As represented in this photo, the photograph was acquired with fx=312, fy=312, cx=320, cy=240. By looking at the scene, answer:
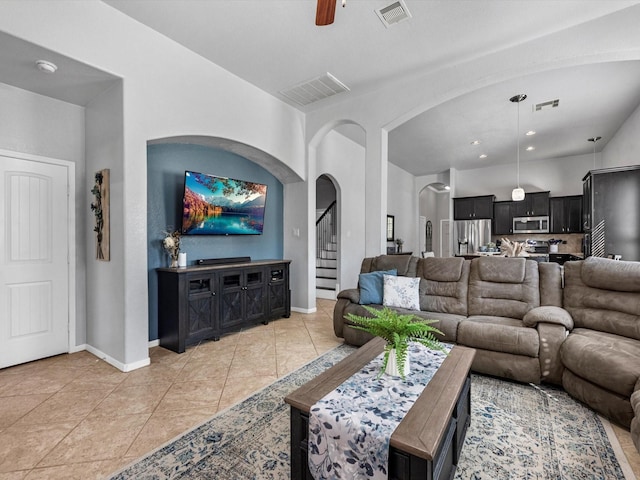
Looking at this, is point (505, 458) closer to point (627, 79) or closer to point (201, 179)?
point (201, 179)

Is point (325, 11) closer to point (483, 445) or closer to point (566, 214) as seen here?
point (483, 445)

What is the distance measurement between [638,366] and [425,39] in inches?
132

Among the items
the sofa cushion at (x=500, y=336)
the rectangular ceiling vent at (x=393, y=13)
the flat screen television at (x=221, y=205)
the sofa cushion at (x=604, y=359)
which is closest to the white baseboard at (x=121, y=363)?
the flat screen television at (x=221, y=205)

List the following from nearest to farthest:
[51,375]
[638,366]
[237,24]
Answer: [638,366] < [51,375] < [237,24]

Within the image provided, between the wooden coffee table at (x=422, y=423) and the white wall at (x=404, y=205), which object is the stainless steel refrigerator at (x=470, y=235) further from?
the wooden coffee table at (x=422, y=423)

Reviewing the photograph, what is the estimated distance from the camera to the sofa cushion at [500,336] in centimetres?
259

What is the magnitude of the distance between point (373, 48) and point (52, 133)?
11.7 ft

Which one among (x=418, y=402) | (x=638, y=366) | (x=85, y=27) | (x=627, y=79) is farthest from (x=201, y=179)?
(x=627, y=79)

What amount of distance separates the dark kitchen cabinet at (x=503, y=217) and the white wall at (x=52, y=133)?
333 inches

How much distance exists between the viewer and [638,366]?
1980mm

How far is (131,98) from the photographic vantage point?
9.93 feet

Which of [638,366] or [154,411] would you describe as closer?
[638,366]

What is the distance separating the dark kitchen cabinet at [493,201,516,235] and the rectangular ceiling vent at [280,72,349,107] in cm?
572

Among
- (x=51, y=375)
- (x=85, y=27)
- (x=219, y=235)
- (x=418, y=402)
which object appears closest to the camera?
(x=418, y=402)
